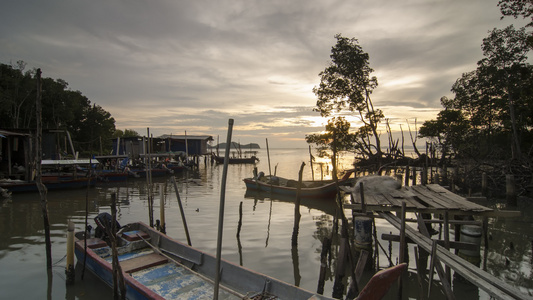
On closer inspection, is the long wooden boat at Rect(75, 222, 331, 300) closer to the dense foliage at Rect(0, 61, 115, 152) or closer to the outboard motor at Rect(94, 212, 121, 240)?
the outboard motor at Rect(94, 212, 121, 240)

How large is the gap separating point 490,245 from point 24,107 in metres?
41.8

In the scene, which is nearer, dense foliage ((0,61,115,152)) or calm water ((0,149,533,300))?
calm water ((0,149,533,300))

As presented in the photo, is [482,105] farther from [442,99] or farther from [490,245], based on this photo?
[490,245]

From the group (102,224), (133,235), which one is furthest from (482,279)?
(102,224)

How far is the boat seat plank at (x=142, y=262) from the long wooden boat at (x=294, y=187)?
10.4 m

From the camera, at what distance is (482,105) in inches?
967

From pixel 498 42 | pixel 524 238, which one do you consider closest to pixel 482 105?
pixel 498 42

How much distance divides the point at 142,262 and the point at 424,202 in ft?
21.8

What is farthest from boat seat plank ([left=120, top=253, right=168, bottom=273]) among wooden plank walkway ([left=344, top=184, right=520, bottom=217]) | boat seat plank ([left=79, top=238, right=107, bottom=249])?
wooden plank walkway ([left=344, top=184, right=520, bottom=217])

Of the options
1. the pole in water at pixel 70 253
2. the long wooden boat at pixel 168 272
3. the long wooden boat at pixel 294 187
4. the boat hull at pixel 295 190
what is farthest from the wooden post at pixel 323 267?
the long wooden boat at pixel 294 187

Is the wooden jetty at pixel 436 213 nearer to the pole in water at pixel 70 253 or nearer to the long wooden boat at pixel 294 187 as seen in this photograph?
the pole in water at pixel 70 253

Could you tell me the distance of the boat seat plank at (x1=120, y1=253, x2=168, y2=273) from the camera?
649 cm

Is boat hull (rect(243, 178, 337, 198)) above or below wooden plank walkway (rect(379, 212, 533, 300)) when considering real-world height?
below

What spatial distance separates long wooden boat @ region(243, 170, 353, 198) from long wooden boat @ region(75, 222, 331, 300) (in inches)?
397
